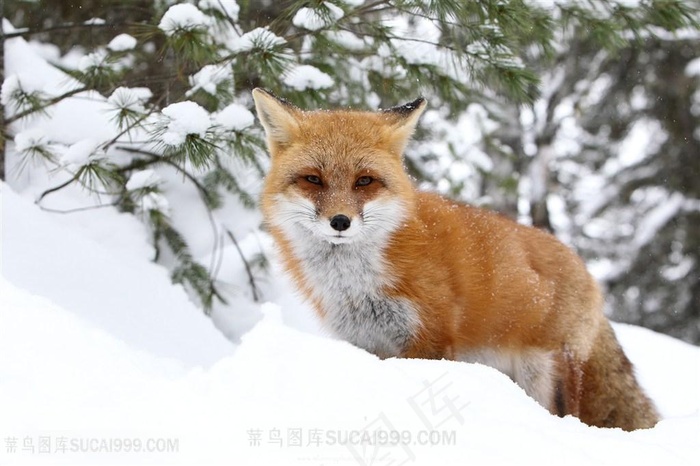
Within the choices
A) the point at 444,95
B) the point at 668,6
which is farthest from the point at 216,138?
the point at 668,6

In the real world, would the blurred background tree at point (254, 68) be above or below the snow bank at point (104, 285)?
above

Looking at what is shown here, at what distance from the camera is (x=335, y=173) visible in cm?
399

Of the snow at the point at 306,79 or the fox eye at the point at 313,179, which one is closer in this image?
the fox eye at the point at 313,179

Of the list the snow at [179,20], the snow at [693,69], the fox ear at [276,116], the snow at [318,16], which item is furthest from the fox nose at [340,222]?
the snow at [693,69]

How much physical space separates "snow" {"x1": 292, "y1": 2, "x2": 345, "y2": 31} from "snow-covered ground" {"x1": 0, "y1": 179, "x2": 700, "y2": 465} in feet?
6.81

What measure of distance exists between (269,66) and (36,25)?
160 inches

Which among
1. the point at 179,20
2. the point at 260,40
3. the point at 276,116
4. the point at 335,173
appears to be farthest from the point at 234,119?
the point at 335,173

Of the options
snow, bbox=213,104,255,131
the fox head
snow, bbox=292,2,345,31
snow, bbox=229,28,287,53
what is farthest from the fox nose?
snow, bbox=292,2,345,31

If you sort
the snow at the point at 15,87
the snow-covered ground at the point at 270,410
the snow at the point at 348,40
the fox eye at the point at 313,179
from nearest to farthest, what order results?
the snow-covered ground at the point at 270,410 < the fox eye at the point at 313,179 < the snow at the point at 15,87 < the snow at the point at 348,40

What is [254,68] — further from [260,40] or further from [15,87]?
[15,87]

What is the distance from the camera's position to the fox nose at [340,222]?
3.73m

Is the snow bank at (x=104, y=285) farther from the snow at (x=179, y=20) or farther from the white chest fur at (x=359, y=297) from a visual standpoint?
the snow at (x=179, y=20)

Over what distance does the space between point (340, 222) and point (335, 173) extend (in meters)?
0.39

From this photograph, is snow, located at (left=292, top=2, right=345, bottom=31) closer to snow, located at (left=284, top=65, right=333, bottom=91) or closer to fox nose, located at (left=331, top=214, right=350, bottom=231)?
snow, located at (left=284, top=65, right=333, bottom=91)
